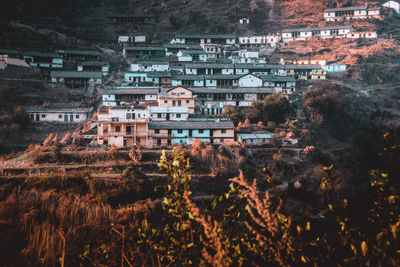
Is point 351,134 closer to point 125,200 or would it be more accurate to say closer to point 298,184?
point 298,184

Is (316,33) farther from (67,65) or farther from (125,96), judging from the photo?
(67,65)

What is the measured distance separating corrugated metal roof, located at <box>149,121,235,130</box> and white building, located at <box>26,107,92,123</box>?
12262 mm

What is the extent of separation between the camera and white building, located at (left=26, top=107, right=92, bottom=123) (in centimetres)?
3956

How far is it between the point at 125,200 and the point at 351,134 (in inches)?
1340

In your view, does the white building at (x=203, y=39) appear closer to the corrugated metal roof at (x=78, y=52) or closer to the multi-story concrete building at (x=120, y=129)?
the corrugated metal roof at (x=78, y=52)

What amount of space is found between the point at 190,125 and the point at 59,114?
1897 centimetres

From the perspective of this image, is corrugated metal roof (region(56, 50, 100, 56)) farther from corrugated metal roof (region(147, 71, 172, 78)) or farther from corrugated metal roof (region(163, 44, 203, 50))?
corrugated metal roof (region(147, 71, 172, 78))

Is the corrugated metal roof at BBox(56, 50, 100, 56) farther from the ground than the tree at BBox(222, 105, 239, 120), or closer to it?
farther from the ground

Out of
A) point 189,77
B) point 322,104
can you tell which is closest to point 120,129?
point 189,77

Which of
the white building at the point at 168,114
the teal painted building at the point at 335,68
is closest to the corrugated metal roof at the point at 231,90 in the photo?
the white building at the point at 168,114

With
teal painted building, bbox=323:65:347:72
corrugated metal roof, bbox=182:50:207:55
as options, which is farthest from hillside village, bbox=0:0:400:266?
corrugated metal roof, bbox=182:50:207:55

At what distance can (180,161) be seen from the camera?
145 inches

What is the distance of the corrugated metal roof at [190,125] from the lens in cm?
3419

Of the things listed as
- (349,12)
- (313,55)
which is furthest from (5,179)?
(349,12)
